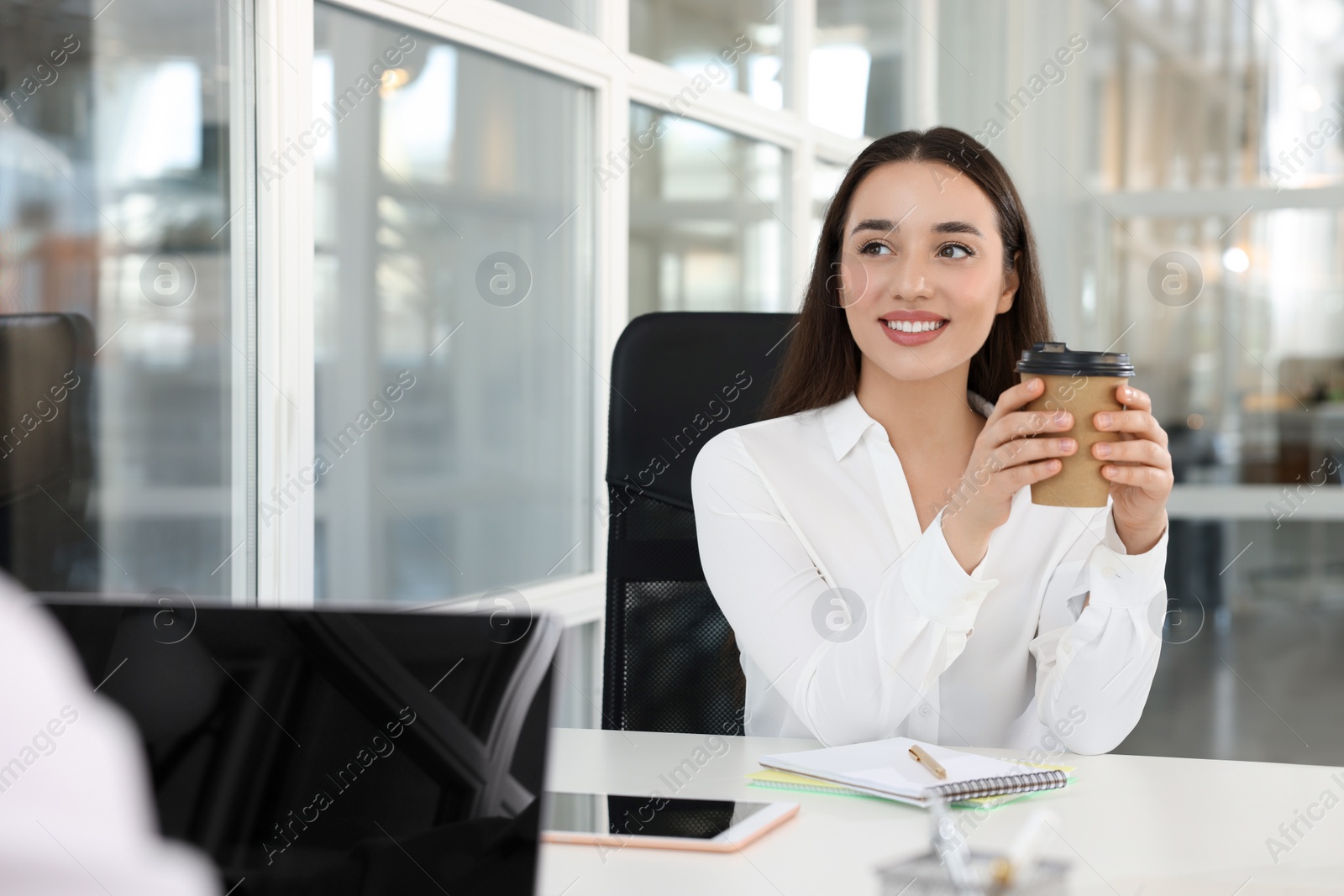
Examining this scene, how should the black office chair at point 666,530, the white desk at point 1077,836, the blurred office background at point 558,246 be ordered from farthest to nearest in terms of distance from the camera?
1. the blurred office background at point 558,246
2. the black office chair at point 666,530
3. the white desk at point 1077,836

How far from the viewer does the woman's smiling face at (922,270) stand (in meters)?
1.60

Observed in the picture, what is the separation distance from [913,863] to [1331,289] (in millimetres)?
4623

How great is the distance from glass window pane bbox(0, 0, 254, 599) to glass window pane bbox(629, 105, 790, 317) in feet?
4.38

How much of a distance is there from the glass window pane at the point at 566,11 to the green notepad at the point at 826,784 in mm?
1950

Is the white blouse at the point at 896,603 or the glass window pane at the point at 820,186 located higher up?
the glass window pane at the point at 820,186

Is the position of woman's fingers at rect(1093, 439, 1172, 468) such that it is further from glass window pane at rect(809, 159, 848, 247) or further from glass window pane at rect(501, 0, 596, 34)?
glass window pane at rect(809, 159, 848, 247)

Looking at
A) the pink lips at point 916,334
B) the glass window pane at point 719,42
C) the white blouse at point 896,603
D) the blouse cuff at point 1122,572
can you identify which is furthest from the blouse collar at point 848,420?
the glass window pane at point 719,42

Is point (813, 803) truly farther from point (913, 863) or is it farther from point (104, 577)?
point (104, 577)

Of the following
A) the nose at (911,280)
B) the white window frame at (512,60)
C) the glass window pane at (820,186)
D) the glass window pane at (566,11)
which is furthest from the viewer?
the glass window pane at (820,186)

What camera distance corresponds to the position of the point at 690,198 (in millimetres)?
3445

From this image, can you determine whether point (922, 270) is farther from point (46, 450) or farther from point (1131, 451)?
point (46, 450)

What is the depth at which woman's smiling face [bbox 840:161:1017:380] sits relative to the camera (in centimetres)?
160

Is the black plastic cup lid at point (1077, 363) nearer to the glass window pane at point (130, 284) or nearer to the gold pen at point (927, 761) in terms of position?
the gold pen at point (927, 761)

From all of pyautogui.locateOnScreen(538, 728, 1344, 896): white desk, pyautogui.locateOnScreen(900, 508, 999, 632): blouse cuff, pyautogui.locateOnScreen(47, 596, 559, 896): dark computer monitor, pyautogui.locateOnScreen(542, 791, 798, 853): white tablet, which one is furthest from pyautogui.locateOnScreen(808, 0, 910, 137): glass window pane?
pyautogui.locateOnScreen(47, 596, 559, 896): dark computer monitor
